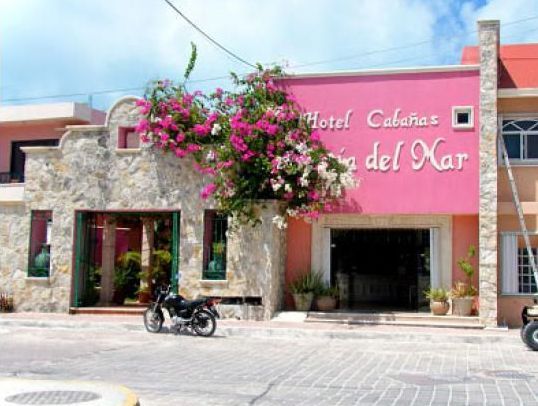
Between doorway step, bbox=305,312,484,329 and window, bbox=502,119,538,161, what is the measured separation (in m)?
4.58

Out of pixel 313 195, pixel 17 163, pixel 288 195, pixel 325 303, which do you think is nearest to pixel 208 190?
pixel 288 195

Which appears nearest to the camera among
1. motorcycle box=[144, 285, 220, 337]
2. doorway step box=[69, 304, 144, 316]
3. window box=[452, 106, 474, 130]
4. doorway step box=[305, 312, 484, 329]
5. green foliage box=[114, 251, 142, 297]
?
motorcycle box=[144, 285, 220, 337]

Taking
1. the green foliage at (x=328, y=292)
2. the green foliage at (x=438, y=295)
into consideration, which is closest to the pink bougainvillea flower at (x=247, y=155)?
the green foliage at (x=328, y=292)

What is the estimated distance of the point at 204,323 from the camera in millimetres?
16594

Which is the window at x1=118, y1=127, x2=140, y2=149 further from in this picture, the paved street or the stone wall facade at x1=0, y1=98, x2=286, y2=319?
the paved street

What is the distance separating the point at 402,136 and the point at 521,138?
3.14m

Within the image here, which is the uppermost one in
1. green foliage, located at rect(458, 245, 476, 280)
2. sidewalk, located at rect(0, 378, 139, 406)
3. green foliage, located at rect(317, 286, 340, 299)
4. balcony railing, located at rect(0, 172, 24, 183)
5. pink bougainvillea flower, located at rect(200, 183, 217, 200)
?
balcony railing, located at rect(0, 172, 24, 183)

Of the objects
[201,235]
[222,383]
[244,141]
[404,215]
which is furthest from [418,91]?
[222,383]

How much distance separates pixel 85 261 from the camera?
21.0 m

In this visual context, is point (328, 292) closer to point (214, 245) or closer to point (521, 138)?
point (214, 245)

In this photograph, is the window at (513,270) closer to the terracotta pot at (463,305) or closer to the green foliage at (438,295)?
the terracotta pot at (463,305)

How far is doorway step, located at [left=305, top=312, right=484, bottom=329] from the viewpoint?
1828 cm

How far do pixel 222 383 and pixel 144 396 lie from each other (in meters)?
1.39

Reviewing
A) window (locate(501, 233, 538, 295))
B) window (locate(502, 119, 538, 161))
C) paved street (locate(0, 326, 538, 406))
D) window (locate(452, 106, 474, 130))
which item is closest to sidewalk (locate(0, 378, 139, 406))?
paved street (locate(0, 326, 538, 406))
